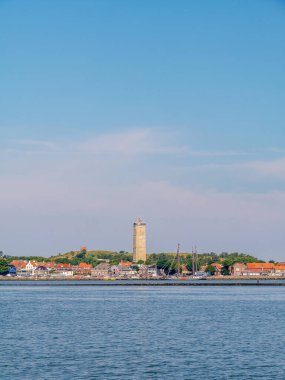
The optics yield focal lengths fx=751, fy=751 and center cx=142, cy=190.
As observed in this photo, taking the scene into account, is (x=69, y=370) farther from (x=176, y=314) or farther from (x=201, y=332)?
(x=176, y=314)

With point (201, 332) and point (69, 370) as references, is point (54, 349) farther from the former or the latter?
point (201, 332)

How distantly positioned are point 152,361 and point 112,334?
13.8 meters

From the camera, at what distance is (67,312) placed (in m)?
79.8

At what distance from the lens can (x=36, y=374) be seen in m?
37.5

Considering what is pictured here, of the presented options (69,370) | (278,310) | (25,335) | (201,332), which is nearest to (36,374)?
(69,370)

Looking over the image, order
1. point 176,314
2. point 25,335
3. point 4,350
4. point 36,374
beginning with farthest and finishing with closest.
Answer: point 176,314 → point 25,335 → point 4,350 → point 36,374

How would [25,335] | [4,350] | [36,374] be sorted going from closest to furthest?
[36,374], [4,350], [25,335]

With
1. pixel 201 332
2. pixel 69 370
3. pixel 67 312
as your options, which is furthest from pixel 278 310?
pixel 69 370

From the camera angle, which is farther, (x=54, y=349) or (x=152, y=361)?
(x=54, y=349)

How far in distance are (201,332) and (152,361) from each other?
15.6 metres

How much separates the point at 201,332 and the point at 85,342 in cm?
1081

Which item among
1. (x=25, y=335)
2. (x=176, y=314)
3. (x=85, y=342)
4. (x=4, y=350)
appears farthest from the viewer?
(x=176, y=314)

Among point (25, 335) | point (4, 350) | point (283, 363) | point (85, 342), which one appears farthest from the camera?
point (25, 335)

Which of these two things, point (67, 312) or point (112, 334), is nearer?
point (112, 334)
